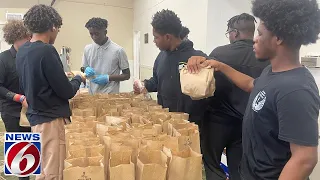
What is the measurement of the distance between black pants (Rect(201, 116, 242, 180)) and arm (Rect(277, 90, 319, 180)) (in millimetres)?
845

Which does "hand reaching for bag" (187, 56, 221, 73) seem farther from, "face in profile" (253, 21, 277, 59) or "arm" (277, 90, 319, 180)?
"arm" (277, 90, 319, 180)

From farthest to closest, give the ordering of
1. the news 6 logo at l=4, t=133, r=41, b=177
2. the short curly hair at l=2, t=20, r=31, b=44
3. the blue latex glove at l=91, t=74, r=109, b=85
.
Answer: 1. the blue latex glove at l=91, t=74, r=109, b=85
2. the short curly hair at l=2, t=20, r=31, b=44
3. the news 6 logo at l=4, t=133, r=41, b=177

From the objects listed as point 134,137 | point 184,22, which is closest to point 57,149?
point 134,137

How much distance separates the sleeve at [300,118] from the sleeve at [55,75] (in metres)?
1.23

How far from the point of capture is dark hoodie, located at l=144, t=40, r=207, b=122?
1820 millimetres

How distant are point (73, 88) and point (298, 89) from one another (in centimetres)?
130

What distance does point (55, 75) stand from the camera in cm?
160

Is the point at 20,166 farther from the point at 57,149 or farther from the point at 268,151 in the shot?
the point at 268,151

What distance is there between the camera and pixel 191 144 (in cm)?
111

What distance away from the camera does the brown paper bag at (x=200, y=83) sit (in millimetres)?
1383

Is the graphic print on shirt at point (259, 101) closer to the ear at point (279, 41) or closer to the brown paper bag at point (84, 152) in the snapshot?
the ear at point (279, 41)

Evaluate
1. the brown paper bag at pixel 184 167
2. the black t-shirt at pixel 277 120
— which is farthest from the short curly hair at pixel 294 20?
the brown paper bag at pixel 184 167

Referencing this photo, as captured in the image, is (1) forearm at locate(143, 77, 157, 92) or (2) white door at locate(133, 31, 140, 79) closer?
(1) forearm at locate(143, 77, 157, 92)

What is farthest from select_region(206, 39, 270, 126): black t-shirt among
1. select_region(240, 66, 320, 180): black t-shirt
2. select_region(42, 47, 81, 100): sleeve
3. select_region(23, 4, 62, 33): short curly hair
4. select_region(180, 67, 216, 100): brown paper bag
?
select_region(23, 4, 62, 33): short curly hair
